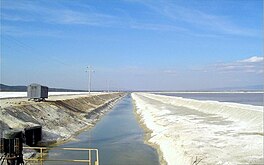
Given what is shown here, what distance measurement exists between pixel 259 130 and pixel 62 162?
51.3ft

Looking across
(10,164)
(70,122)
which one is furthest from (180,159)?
(70,122)

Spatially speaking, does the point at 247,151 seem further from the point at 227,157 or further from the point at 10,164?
the point at 10,164

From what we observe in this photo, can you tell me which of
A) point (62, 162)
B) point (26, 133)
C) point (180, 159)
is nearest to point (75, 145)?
point (26, 133)

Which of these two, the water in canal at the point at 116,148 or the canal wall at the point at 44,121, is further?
the canal wall at the point at 44,121

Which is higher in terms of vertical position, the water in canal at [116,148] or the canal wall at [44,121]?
the canal wall at [44,121]

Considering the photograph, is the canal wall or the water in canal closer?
the water in canal

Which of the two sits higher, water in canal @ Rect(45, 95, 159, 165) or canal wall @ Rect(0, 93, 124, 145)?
canal wall @ Rect(0, 93, 124, 145)

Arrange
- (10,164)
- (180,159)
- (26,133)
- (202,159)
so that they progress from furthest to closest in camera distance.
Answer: (26,133) → (180,159) → (202,159) → (10,164)

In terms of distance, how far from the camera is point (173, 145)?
21.2 metres

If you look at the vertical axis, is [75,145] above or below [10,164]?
below

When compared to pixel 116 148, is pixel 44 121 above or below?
above

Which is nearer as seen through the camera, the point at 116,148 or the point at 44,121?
the point at 116,148

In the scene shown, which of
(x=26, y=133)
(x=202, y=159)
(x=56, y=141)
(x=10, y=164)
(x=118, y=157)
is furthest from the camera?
(x=56, y=141)

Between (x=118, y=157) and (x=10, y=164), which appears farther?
(x=118, y=157)
